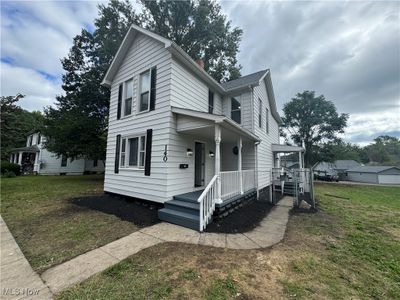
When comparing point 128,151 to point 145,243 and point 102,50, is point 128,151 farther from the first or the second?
point 102,50

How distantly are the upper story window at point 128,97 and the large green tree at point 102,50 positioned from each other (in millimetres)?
9139

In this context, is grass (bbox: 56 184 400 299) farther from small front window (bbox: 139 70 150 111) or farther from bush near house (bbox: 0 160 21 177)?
bush near house (bbox: 0 160 21 177)

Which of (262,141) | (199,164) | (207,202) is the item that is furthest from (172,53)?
(262,141)

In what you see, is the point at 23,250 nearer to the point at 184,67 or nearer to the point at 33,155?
the point at 184,67

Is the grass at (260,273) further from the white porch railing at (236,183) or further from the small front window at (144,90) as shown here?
the small front window at (144,90)

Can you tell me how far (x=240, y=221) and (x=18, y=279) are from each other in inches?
198

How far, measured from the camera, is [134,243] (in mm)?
4000

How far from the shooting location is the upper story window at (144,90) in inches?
293

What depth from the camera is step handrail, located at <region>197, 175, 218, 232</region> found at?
4749 mm

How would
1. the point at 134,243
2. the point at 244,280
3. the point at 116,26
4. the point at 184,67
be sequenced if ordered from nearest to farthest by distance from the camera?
the point at 244,280, the point at 134,243, the point at 184,67, the point at 116,26

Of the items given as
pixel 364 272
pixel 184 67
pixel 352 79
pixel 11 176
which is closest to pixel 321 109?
pixel 352 79

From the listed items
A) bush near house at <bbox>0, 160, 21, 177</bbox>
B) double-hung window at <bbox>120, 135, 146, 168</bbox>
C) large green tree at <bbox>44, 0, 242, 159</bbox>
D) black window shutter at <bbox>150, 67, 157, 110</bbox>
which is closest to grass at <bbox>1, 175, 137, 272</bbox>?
double-hung window at <bbox>120, 135, 146, 168</bbox>

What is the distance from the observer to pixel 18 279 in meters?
2.75

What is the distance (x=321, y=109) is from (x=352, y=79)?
16.5 metres
